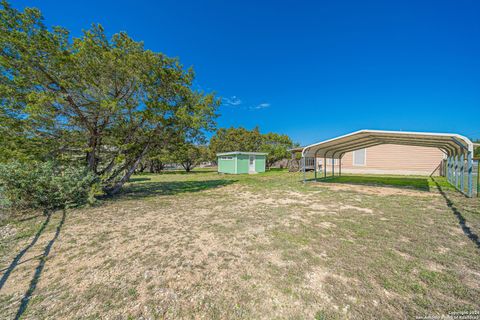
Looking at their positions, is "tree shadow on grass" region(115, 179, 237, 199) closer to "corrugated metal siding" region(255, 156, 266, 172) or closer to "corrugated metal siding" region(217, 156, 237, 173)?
"corrugated metal siding" region(217, 156, 237, 173)

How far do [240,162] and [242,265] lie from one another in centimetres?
1382

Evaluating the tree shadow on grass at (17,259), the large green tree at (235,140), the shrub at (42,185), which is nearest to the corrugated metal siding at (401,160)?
the large green tree at (235,140)

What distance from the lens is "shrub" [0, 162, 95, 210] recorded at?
14.3ft

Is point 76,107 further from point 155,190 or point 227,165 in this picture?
point 227,165

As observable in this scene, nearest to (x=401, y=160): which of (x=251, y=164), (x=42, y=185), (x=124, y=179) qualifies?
(x=251, y=164)

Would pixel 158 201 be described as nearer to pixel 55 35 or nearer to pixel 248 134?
pixel 55 35

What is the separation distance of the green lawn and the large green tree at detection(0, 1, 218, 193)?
2.64 metres

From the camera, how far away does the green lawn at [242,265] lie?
1.69 meters

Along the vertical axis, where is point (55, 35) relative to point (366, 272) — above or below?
above

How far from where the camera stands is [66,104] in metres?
5.27

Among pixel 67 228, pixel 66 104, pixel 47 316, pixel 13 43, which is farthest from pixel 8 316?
pixel 13 43

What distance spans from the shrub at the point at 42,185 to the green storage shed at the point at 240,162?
1115 cm

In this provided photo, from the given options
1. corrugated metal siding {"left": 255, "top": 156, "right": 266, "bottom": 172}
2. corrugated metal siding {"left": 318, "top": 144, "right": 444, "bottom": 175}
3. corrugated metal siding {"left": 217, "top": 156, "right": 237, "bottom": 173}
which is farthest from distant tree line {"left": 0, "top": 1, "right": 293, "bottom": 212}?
corrugated metal siding {"left": 318, "top": 144, "right": 444, "bottom": 175}

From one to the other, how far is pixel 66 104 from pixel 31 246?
14.0ft
